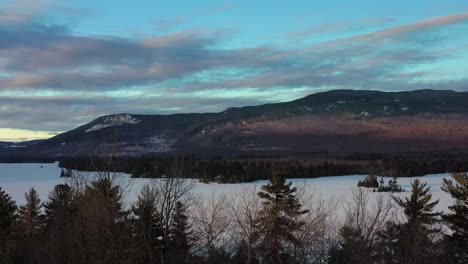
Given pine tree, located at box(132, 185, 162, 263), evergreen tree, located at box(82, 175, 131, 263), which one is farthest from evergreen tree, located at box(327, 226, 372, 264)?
evergreen tree, located at box(82, 175, 131, 263)

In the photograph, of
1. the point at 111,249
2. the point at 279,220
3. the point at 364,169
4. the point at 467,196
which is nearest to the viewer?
the point at 111,249

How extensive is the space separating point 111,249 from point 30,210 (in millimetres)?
23025

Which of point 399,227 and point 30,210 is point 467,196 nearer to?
point 399,227

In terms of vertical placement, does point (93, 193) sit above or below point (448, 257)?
above

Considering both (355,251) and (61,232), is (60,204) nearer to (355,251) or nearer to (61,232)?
(61,232)

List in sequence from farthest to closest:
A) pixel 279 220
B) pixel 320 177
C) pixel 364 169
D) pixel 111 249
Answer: pixel 364 169 → pixel 320 177 → pixel 279 220 → pixel 111 249

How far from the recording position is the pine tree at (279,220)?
26716mm

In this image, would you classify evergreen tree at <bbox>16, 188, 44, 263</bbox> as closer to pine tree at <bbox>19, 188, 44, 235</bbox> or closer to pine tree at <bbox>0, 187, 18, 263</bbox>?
pine tree at <bbox>19, 188, 44, 235</bbox>

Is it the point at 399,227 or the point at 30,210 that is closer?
the point at 399,227

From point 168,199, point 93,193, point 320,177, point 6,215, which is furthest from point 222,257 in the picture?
point 320,177

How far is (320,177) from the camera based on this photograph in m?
117

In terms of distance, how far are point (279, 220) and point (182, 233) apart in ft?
23.5

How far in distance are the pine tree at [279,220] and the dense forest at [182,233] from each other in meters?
0.07

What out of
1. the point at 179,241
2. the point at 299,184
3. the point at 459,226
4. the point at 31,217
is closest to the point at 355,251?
the point at 459,226
